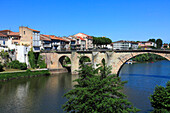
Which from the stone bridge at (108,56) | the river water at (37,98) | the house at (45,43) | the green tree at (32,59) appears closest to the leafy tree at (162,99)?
the river water at (37,98)

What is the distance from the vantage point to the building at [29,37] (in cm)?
7606

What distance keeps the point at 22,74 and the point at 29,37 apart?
1984cm

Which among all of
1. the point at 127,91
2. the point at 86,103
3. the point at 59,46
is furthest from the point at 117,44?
the point at 86,103

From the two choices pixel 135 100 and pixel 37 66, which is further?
pixel 37 66

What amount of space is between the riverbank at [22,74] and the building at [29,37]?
535 inches

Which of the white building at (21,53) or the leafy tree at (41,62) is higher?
the white building at (21,53)

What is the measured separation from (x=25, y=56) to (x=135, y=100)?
50.5m

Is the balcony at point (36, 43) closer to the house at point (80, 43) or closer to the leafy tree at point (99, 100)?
the house at point (80, 43)

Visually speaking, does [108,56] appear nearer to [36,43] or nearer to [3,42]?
[36,43]

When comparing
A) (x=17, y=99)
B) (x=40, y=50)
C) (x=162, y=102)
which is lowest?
(x=17, y=99)

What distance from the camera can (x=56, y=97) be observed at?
39.4 metres

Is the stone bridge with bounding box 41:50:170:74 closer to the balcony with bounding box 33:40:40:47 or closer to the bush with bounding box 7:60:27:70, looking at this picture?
the balcony with bounding box 33:40:40:47

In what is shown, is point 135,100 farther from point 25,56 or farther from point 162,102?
point 25,56

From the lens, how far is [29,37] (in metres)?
76.1
